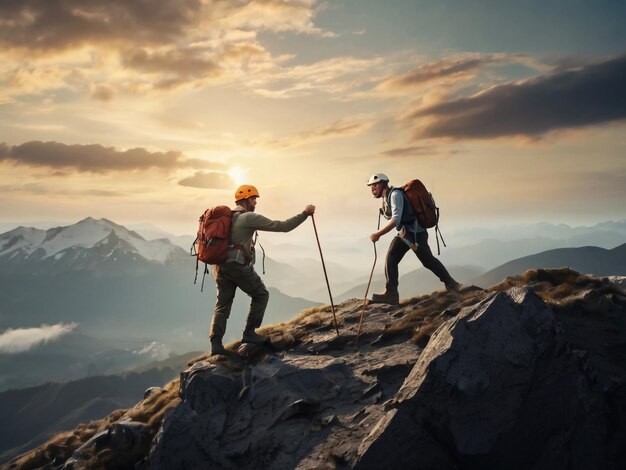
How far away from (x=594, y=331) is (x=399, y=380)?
17.4 feet

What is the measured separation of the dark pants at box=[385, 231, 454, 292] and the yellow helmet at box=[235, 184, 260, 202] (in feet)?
17.9

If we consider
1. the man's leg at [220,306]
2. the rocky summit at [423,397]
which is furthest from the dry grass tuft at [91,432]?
the man's leg at [220,306]

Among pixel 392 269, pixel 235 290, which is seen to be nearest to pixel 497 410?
pixel 392 269

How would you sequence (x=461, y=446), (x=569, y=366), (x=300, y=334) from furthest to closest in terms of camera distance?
(x=300, y=334)
(x=569, y=366)
(x=461, y=446)

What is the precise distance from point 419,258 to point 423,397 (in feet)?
24.8

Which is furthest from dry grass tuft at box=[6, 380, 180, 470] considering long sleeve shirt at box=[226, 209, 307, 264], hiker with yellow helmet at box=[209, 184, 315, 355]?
long sleeve shirt at box=[226, 209, 307, 264]

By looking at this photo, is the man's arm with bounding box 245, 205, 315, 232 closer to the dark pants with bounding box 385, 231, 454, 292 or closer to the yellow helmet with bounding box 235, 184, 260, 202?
the yellow helmet with bounding box 235, 184, 260, 202

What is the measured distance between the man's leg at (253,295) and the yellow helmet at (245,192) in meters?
2.31

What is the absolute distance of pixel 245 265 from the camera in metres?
13.4

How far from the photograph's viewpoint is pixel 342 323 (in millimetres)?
15711

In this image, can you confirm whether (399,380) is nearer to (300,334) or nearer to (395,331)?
(395,331)

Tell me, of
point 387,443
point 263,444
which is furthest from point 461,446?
point 263,444

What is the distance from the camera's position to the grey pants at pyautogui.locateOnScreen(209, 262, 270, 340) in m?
13.3

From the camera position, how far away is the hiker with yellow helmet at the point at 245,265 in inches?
519
